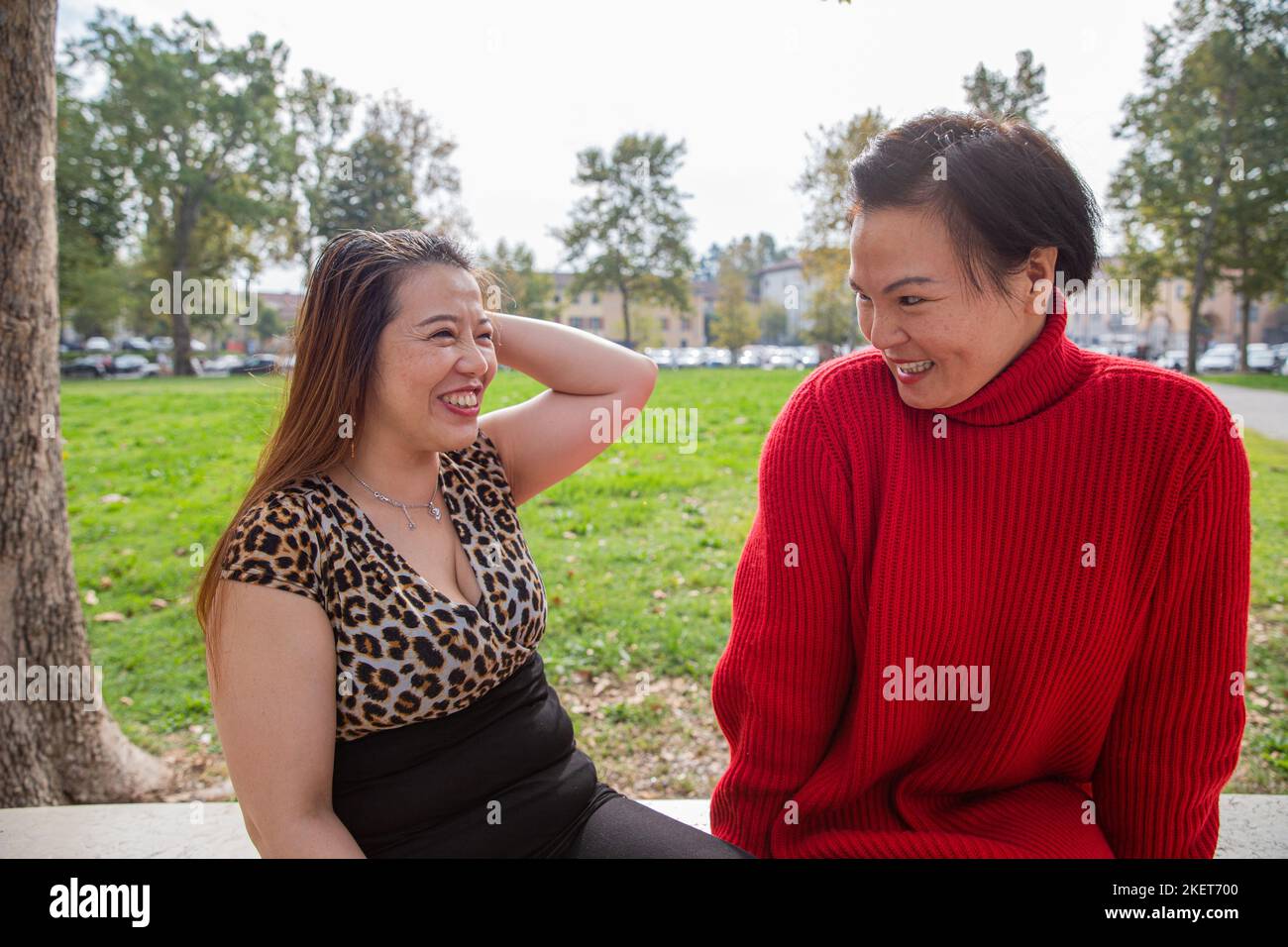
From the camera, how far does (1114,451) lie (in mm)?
1737

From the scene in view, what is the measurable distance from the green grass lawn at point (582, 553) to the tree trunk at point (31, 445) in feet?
2.53

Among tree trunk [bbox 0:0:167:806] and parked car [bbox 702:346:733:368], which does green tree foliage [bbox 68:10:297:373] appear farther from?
tree trunk [bbox 0:0:167:806]

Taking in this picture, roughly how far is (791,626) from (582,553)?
4.29 metres

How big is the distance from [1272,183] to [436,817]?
26763 millimetres

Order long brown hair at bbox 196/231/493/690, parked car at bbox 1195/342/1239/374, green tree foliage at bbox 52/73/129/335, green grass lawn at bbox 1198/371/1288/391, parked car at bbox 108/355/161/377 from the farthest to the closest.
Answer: parked car at bbox 108/355/161/377, parked car at bbox 1195/342/1239/374, green tree foliage at bbox 52/73/129/335, green grass lawn at bbox 1198/371/1288/391, long brown hair at bbox 196/231/493/690

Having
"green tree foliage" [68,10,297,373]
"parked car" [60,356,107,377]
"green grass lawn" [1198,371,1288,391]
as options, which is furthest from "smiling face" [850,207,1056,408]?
"parked car" [60,356,107,377]

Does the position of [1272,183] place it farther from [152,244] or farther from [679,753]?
[152,244]

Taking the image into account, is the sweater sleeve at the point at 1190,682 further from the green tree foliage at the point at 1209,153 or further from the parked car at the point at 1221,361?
the parked car at the point at 1221,361

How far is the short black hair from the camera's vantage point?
5.40 feet

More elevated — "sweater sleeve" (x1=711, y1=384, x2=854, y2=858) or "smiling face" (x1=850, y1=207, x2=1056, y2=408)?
"smiling face" (x1=850, y1=207, x2=1056, y2=408)

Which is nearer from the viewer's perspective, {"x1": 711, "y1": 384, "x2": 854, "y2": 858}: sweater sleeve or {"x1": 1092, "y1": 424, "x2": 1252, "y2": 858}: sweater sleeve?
{"x1": 1092, "y1": 424, "x2": 1252, "y2": 858}: sweater sleeve

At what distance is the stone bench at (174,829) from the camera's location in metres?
2.68

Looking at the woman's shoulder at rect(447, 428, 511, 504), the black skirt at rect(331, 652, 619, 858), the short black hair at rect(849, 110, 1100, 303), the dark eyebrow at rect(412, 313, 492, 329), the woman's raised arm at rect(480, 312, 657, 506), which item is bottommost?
the black skirt at rect(331, 652, 619, 858)
